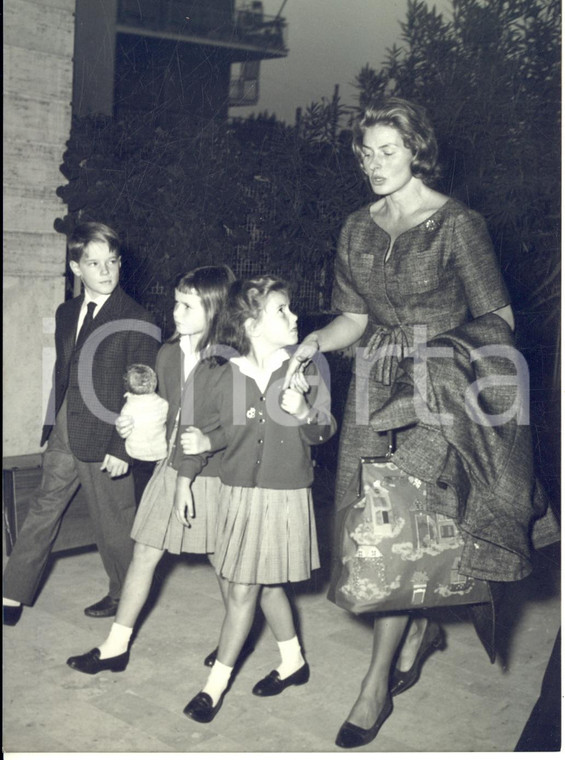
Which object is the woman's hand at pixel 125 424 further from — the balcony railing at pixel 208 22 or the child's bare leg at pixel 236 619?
the balcony railing at pixel 208 22

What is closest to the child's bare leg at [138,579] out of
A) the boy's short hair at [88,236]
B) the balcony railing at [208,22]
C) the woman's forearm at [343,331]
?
the woman's forearm at [343,331]

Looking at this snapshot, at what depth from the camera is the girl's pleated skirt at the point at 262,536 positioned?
2803 mm

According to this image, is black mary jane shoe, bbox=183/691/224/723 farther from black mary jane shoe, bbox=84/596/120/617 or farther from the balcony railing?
the balcony railing

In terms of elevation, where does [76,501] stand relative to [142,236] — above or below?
below

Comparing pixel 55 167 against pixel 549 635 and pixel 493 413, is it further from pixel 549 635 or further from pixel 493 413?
pixel 549 635

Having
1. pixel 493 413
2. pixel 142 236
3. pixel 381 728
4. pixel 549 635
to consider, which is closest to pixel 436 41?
pixel 142 236

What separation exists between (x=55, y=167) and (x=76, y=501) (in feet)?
5.56

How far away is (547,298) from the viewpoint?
4.69 metres

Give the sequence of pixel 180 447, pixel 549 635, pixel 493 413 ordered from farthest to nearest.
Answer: pixel 549 635, pixel 180 447, pixel 493 413

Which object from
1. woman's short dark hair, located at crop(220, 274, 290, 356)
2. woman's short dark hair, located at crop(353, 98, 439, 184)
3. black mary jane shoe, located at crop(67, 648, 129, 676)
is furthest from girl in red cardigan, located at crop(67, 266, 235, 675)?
woman's short dark hair, located at crop(353, 98, 439, 184)

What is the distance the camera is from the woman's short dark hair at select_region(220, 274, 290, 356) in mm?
2729

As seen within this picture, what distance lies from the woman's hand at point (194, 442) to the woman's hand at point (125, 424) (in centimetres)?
43

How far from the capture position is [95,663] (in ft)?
10.3

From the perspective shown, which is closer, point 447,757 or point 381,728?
point 447,757
